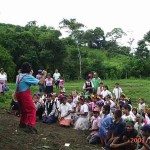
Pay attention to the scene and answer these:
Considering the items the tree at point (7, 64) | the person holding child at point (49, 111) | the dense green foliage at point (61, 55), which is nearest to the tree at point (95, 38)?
the dense green foliage at point (61, 55)

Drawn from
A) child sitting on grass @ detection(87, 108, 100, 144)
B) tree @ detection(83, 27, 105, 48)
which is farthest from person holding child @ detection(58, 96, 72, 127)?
tree @ detection(83, 27, 105, 48)

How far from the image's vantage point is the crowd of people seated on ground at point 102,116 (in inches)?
321

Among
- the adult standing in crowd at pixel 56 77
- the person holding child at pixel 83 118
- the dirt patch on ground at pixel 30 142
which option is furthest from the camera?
Answer: the adult standing in crowd at pixel 56 77

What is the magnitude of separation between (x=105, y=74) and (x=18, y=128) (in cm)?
3049

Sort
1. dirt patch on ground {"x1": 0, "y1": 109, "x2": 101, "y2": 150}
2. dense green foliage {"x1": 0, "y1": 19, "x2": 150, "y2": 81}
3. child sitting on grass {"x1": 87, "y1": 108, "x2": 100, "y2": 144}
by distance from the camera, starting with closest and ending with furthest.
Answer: dirt patch on ground {"x1": 0, "y1": 109, "x2": 101, "y2": 150}, child sitting on grass {"x1": 87, "y1": 108, "x2": 100, "y2": 144}, dense green foliage {"x1": 0, "y1": 19, "x2": 150, "y2": 81}

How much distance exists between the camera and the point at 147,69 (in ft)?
131

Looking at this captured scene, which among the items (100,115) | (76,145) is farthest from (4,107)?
(76,145)

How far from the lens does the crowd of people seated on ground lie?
8164mm

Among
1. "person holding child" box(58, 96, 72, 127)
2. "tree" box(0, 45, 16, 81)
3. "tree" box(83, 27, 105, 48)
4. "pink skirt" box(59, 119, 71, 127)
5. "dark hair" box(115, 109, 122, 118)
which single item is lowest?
"pink skirt" box(59, 119, 71, 127)

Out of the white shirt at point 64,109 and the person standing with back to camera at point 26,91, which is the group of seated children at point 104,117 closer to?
the white shirt at point 64,109

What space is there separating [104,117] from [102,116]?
22.8 inches

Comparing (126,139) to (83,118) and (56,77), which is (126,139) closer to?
(83,118)

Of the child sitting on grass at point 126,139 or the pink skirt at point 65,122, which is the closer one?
the child sitting on grass at point 126,139
